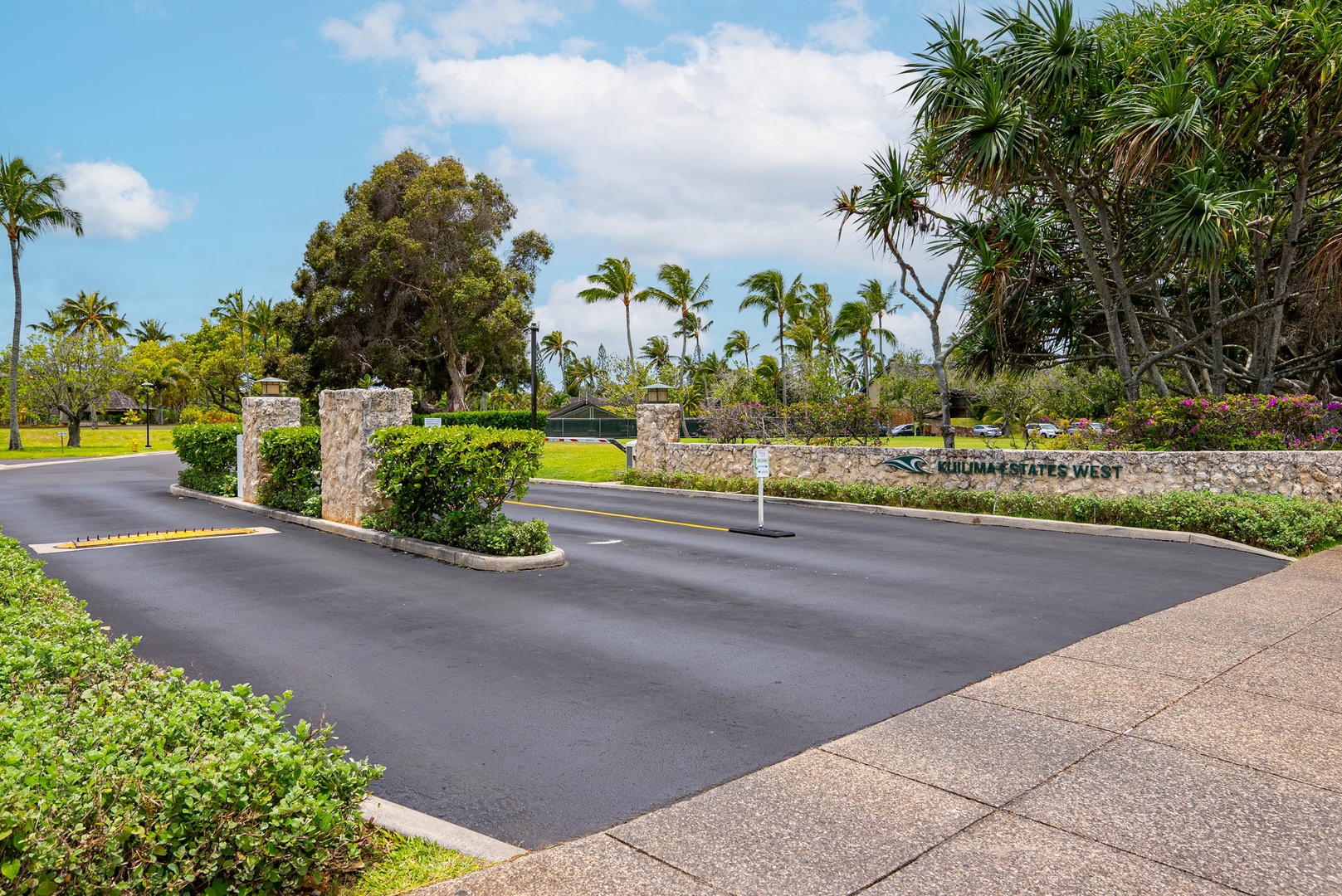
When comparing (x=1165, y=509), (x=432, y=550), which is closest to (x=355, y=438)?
(x=432, y=550)

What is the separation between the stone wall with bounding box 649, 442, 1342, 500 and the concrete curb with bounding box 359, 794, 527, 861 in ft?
44.5

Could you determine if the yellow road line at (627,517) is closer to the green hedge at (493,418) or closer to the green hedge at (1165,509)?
the green hedge at (1165,509)

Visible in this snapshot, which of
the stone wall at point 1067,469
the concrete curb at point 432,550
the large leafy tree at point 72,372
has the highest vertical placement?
the large leafy tree at point 72,372

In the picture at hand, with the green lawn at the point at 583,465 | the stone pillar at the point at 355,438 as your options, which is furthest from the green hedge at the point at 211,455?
the green lawn at the point at 583,465

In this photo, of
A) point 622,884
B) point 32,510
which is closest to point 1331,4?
point 622,884

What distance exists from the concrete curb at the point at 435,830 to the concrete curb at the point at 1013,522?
1080 cm

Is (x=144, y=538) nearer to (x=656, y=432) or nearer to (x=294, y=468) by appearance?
(x=294, y=468)

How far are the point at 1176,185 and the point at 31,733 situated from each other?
18703mm

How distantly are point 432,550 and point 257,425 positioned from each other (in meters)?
7.51

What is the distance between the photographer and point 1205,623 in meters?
7.50

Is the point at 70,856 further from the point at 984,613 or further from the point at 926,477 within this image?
the point at 926,477

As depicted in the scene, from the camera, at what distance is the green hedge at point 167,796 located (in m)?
2.86

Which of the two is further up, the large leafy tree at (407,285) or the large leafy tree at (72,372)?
the large leafy tree at (407,285)

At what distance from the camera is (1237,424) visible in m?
14.3
